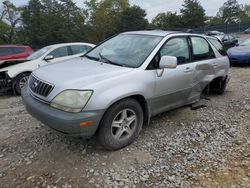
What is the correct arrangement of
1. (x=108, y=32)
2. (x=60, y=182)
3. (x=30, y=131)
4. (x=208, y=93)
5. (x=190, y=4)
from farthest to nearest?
(x=190, y=4) → (x=108, y=32) → (x=208, y=93) → (x=30, y=131) → (x=60, y=182)

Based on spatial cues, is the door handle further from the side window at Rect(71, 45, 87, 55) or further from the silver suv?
the side window at Rect(71, 45, 87, 55)

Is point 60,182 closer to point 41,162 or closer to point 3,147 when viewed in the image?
point 41,162

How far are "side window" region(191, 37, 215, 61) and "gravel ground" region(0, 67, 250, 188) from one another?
1126mm

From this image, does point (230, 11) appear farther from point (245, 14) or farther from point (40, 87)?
point (40, 87)

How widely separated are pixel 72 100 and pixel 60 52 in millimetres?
5340

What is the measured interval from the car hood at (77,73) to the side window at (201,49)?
5.56 feet

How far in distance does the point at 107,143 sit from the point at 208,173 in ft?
4.34

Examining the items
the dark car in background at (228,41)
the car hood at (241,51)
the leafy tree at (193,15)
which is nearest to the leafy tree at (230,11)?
the leafy tree at (193,15)

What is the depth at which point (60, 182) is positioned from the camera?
9.28 feet

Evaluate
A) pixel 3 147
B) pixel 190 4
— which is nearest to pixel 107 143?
pixel 3 147

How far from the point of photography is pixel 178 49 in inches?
168

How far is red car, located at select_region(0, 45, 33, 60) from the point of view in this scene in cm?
1002

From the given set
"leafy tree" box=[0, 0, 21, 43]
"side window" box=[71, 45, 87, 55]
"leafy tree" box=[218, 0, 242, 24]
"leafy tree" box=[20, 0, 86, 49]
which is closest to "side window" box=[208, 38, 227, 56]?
"side window" box=[71, 45, 87, 55]

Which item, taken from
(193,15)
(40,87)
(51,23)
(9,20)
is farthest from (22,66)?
(193,15)
